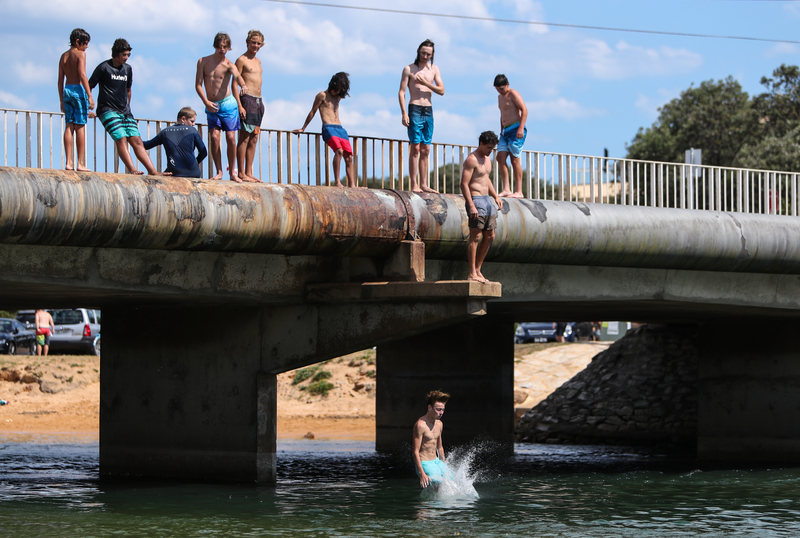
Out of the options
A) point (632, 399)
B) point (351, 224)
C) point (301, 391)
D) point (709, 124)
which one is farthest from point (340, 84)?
point (709, 124)

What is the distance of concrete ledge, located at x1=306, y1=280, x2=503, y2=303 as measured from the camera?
43.6 ft

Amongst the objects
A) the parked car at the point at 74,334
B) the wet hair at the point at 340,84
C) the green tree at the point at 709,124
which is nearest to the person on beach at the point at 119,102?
the wet hair at the point at 340,84

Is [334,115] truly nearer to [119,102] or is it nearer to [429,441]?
[119,102]

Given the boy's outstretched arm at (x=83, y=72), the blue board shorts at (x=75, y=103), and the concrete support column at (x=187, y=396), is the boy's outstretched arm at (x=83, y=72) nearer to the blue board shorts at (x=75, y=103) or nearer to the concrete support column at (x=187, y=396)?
the blue board shorts at (x=75, y=103)

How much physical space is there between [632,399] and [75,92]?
18.1 metres

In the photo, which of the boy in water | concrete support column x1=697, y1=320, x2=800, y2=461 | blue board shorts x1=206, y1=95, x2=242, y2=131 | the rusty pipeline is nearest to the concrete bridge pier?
the rusty pipeline

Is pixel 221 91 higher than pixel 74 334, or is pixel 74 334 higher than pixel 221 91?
pixel 221 91

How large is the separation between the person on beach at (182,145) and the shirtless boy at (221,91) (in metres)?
0.28

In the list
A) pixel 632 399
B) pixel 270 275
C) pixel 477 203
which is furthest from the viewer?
pixel 632 399

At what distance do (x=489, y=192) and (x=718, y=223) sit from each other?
14.7ft

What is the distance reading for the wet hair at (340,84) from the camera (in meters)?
14.6

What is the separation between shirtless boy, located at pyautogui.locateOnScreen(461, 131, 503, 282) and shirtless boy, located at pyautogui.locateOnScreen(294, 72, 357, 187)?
1879 mm

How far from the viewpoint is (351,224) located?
1380cm

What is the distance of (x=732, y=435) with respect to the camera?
73.6ft
